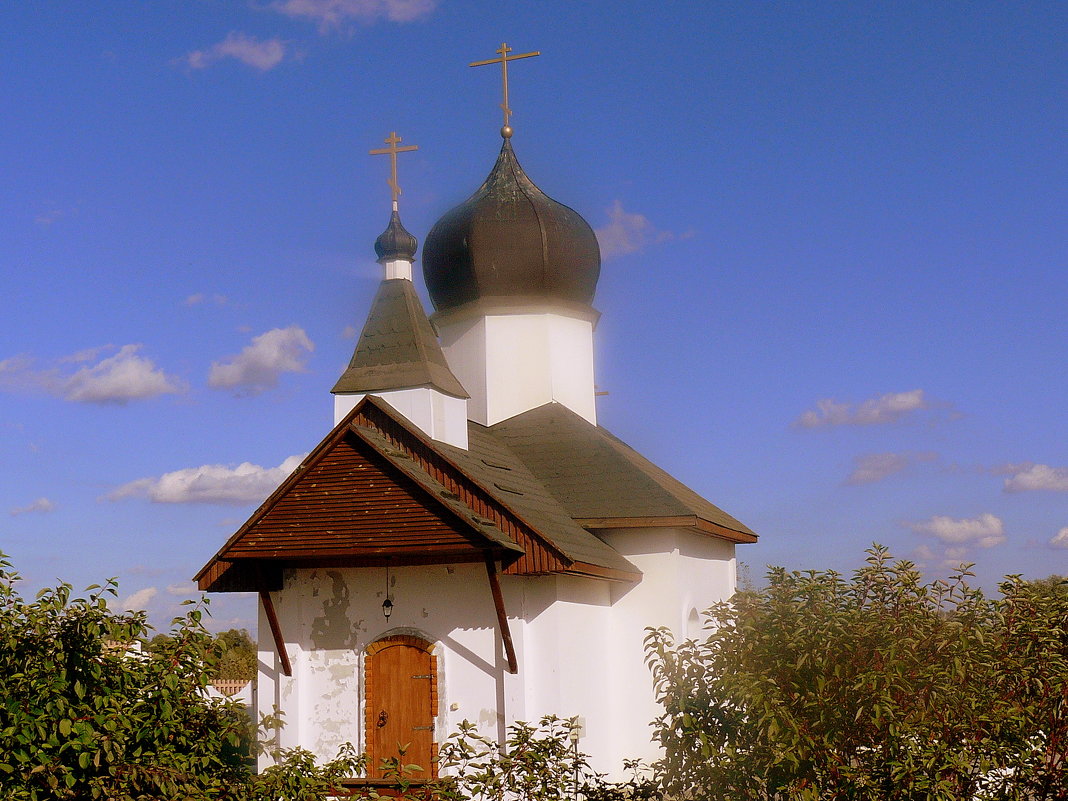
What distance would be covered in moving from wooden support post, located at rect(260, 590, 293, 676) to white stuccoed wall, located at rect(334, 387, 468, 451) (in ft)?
7.62

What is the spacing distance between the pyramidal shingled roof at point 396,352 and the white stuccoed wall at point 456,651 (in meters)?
2.37

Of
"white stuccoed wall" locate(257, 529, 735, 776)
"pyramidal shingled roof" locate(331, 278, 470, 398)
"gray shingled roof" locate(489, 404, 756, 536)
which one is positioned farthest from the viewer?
"gray shingled roof" locate(489, 404, 756, 536)

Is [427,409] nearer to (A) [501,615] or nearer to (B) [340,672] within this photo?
(A) [501,615]

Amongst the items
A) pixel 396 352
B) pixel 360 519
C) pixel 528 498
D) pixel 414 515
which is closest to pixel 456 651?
pixel 414 515

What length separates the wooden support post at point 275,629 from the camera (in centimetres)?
1236

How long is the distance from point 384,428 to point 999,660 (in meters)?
7.57

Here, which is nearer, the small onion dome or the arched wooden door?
the arched wooden door

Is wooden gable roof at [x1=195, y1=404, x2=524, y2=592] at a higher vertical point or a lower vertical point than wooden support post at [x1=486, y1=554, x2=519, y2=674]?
higher

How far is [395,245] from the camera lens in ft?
48.5

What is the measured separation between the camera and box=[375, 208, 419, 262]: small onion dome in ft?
48.6

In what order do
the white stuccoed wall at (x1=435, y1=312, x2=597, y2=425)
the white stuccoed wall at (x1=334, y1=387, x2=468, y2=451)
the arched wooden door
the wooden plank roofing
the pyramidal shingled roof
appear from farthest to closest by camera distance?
the white stuccoed wall at (x1=435, y1=312, x2=597, y2=425) < the pyramidal shingled roof < the white stuccoed wall at (x1=334, y1=387, x2=468, y2=451) < the arched wooden door < the wooden plank roofing

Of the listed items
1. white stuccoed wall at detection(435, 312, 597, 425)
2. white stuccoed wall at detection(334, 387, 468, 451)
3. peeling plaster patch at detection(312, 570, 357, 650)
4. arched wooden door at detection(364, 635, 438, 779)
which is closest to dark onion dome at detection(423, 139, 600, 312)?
white stuccoed wall at detection(435, 312, 597, 425)

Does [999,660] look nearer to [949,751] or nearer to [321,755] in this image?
[949,751]

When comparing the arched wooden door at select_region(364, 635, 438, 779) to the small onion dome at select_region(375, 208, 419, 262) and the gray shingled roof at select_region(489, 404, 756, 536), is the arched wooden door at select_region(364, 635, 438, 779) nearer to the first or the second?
the gray shingled roof at select_region(489, 404, 756, 536)
